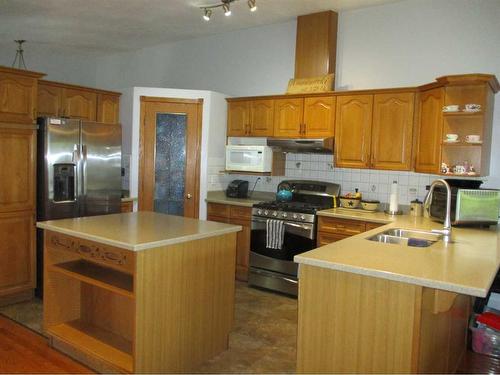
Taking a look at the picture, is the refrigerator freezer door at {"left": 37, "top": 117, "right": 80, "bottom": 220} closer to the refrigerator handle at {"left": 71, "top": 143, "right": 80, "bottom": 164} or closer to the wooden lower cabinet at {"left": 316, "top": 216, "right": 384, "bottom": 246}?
the refrigerator handle at {"left": 71, "top": 143, "right": 80, "bottom": 164}

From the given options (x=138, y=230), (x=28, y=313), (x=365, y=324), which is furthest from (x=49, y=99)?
(x=365, y=324)

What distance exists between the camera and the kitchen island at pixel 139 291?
2572 millimetres

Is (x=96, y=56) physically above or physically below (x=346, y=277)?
above

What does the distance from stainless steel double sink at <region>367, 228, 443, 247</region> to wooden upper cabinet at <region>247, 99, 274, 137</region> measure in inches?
88.1

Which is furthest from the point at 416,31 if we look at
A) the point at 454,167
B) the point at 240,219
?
the point at 240,219

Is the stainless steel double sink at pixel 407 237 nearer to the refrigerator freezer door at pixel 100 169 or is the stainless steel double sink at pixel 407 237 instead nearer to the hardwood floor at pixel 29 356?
the hardwood floor at pixel 29 356

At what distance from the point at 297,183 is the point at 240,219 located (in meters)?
0.78

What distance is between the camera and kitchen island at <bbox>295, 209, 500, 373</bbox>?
1.92m

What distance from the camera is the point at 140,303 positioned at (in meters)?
2.52

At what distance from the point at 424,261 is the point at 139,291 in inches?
60.9

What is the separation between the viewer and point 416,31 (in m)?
4.37

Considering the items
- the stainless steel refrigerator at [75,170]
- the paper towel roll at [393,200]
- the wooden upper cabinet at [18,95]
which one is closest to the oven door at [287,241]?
the paper towel roll at [393,200]

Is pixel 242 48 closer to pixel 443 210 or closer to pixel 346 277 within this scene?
pixel 443 210

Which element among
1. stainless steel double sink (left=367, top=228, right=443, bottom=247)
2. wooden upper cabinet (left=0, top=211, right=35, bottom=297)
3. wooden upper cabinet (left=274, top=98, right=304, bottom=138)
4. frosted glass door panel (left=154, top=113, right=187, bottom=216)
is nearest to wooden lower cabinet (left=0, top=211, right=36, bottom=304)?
wooden upper cabinet (left=0, top=211, right=35, bottom=297)
